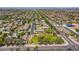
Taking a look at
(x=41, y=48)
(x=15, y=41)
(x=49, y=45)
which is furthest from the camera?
(x=15, y=41)

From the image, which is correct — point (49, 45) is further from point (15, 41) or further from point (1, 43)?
point (1, 43)
